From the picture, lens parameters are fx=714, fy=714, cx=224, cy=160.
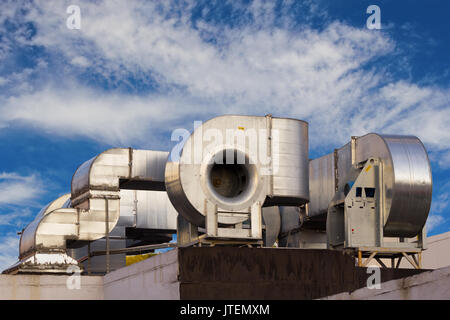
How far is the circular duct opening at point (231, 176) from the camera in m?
22.4

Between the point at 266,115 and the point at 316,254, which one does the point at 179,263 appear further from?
the point at 266,115

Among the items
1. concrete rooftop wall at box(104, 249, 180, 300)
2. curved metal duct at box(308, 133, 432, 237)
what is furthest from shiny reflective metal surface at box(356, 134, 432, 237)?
concrete rooftop wall at box(104, 249, 180, 300)

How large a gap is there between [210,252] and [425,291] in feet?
28.7

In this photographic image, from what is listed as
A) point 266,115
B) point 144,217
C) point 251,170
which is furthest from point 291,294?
point 144,217

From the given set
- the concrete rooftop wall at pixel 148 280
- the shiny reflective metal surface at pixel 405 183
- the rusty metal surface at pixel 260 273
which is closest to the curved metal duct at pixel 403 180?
the shiny reflective metal surface at pixel 405 183

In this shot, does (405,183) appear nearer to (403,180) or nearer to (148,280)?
(403,180)

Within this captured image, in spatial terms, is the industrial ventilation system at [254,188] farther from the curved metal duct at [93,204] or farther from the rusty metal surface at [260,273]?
the rusty metal surface at [260,273]

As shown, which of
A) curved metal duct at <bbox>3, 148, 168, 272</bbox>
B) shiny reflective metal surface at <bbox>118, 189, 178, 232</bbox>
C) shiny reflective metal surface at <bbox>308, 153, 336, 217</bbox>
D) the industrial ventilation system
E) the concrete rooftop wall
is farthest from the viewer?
shiny reflective metal surface at <bbox>118, 189, 178, 232</bbox>

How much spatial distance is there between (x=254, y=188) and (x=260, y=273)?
4020 millimetres

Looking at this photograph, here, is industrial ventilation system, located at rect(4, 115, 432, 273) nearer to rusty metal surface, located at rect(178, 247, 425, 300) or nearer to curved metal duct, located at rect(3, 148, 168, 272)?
curved metal duct, located at rect(3, 148, 168, 272)

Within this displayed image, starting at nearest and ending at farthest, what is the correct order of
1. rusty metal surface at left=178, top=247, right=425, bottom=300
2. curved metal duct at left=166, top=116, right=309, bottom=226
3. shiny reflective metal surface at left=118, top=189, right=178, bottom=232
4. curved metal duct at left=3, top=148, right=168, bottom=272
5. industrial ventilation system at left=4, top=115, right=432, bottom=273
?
rusty metal surface at left=178, top=247, right=425, bottom=300, industrial ventilation system at left=4, top=115, right=432, bottom=273, curved metal duct at left=166, top=116, right=309, bottom=226, curved metal duct at left=3, top=148, right=168, bottom=272, shiny reflective metal surface at left=118, top=189, right=178, bottom=232

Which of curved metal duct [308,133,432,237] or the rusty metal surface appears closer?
the rusty metal surface

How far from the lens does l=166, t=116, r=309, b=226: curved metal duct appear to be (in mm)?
22062

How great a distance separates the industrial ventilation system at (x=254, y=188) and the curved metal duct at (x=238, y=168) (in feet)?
0.11
